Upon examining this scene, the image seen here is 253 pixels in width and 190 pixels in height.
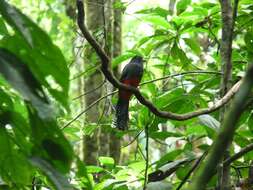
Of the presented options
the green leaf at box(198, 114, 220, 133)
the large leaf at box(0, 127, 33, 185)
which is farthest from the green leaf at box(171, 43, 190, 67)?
the large leaf at box(0, 127, 33, 185)

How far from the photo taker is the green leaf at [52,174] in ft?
2.60

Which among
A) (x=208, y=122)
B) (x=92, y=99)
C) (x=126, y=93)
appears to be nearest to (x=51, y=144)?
(x=208, y=122)

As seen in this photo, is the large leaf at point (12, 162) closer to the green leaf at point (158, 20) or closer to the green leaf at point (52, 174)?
the green leaf at point (52, 174)

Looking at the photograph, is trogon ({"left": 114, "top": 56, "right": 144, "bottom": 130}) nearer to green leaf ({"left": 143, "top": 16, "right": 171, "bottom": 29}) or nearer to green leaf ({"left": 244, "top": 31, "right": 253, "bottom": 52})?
green leaf ({"left": 143, "top": 16, "right": 171, "bottom": 29})

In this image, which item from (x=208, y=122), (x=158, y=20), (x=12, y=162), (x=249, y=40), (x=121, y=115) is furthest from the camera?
(x=121, y=115)

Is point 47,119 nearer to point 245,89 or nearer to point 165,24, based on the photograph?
point 245,89

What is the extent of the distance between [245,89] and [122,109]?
2500 mm

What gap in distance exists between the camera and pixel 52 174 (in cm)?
80

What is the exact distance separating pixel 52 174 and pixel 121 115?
6.71 feet

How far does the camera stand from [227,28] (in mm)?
1729

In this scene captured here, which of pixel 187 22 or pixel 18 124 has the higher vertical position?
pixel 187 22

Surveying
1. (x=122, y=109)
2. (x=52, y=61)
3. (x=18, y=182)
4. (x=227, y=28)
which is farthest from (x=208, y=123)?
(x=122, y=109)

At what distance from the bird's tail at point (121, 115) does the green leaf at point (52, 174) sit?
6.20ft

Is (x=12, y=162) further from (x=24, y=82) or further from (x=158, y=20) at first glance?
(x=158, y=20)
